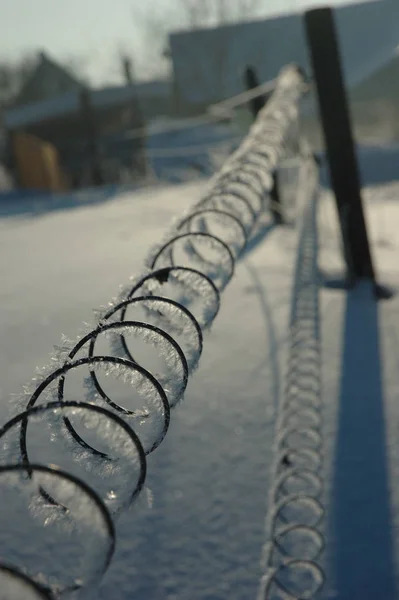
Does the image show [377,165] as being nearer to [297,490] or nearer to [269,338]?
[269,338]

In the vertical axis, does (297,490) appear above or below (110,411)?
below

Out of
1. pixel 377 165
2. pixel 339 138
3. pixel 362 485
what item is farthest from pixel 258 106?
pixel 377 165

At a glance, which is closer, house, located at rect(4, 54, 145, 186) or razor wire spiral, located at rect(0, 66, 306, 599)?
razor wire spiral, located at rect(0, 66, 306, 599)

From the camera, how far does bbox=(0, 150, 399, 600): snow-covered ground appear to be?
5.63 feet

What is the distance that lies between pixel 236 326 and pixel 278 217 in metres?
2.92

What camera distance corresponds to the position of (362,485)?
202 centimetres

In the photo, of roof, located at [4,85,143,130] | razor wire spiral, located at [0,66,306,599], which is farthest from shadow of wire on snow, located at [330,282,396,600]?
roof, located at [4,85,143,130]

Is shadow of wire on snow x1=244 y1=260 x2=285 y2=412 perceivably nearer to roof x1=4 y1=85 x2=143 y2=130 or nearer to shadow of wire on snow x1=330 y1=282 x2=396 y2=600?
shadow of wire on snow x1=330 y1=282 x2=396 y2=600

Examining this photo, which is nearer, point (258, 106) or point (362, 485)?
point (362, 485)

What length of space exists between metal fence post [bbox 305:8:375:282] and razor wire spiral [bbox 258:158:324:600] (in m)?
1.26

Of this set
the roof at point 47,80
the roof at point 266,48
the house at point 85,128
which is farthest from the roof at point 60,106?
the roof at point 47,80

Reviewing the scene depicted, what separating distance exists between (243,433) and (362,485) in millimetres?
448

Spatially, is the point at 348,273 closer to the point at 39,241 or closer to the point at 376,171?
the point at 39,241

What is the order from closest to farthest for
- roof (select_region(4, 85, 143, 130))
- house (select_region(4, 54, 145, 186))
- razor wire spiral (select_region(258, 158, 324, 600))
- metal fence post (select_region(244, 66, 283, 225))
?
1. razor wire spiral (select_region(258, 158, 324, 600))
2. metal fence post (select_region(244, 66, 283, 225))
3. house (select_region(4, 54, 145, 186))
4. roof (select_region(4, 85, 143, 130))
